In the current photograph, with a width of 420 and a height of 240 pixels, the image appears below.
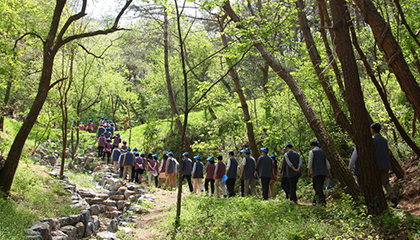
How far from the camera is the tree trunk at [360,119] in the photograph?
5879 millimetres

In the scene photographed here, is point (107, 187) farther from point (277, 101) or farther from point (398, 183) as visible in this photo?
point (398, 183)

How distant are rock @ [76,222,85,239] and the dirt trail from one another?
1402 millimetres

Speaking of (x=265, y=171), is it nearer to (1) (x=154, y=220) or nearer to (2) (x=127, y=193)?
(1) (x=154, y=220)

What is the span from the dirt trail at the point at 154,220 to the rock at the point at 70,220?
162 centimetres

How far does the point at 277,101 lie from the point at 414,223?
304 inches

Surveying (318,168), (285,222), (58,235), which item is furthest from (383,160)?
(58,235)

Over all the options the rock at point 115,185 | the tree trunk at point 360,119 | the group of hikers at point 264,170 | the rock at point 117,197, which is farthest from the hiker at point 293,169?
the rock at point 115,185

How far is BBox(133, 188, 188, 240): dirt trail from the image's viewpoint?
7.97m

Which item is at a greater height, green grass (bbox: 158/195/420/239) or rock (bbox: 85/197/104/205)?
green grass (bbox: 158/195/420/239)

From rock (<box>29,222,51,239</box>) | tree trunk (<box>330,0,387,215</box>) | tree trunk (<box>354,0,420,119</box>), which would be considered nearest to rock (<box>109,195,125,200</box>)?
rock (<box>29,222,51,239</box>)

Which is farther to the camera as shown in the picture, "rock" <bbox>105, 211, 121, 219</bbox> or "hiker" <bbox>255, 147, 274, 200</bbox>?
"rock" <bbox>105, 211, 121, 219</bbox>

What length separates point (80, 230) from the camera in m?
8.23

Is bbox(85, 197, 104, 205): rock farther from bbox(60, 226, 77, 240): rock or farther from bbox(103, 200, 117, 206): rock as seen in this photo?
bbox(60, 226, 77, 240): rock

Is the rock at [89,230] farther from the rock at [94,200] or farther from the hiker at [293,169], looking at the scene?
the hiker at [293,169]
